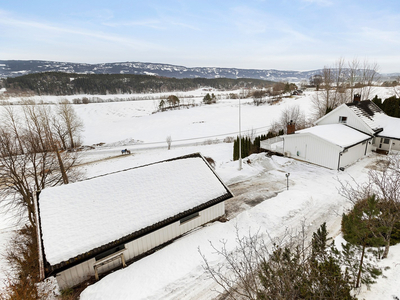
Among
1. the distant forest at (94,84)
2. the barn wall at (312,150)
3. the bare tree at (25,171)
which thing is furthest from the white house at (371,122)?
the distant forest at (94,84)

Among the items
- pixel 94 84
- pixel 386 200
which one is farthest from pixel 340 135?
pixel 94 84

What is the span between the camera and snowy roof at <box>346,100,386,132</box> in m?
23.9

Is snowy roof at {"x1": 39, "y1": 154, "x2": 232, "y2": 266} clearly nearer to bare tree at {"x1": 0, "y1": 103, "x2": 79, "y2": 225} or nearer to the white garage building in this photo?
bare tree at {"x1": 0, "y1": 103, "x2": 79, "y2": 225}

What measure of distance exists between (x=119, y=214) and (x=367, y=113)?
29984 mm

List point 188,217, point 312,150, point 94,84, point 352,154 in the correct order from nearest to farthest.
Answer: point 188,217, point 352,154, point 312,150, point 94,84

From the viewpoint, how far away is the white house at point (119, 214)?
8688mm

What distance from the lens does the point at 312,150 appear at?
21812 millimetres

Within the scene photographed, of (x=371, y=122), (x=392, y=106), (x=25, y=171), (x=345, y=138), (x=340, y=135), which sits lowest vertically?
(x=25, y=171)

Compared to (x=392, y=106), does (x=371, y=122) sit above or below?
below

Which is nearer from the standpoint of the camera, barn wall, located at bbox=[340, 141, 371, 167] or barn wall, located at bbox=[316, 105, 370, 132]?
barn wall, located at bbox=[340, 141, 371, 167]

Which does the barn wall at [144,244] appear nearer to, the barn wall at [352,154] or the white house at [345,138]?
the white house at [345,138]

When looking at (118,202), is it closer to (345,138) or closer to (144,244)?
(144,244)

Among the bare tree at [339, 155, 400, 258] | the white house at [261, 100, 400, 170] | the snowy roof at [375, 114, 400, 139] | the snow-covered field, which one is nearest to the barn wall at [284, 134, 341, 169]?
the white house at [261, 100, 400, 170]

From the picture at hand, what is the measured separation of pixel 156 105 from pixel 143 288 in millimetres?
99045
